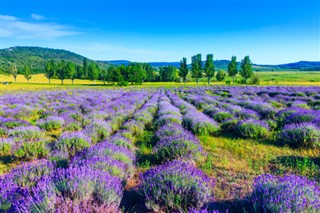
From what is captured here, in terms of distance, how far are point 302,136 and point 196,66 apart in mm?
71400

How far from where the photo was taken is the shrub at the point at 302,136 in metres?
5.79

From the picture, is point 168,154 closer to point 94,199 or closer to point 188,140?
point 188,140

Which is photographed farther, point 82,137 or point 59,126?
point 59,126

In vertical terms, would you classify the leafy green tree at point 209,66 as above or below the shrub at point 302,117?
above

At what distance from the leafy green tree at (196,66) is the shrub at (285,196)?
7353 cm

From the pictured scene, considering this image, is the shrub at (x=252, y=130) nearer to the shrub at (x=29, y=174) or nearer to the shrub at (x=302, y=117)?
the shrub at (x=302, y=117)

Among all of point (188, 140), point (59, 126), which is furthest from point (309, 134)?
point (59, 126)

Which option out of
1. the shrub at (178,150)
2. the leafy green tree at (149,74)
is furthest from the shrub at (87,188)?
the leafy green tree at (149,74)

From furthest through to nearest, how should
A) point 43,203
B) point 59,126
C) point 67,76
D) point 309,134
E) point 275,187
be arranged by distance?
1. point 67,76
2. point 59,126
3. point 309,134
4. point 275,187
5. point 43,203

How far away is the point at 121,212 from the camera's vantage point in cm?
293

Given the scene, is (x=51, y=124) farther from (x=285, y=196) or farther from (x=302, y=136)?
(x=302, y=136)

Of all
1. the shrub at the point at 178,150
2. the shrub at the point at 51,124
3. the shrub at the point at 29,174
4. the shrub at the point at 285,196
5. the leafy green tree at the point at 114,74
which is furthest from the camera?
the leafy green tree at the point at 114,74

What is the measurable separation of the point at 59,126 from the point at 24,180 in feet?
20.2

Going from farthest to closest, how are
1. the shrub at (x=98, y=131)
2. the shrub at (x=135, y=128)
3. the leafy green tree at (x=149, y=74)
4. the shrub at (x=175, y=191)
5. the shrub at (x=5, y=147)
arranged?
the leafy green tree at (x=149, y=74)
the shrub at (x=135, y=128)
the shrub at (x=98, y=131)
the shrub at (x=5, y=147)
the shrub at (x=175, y=191)
